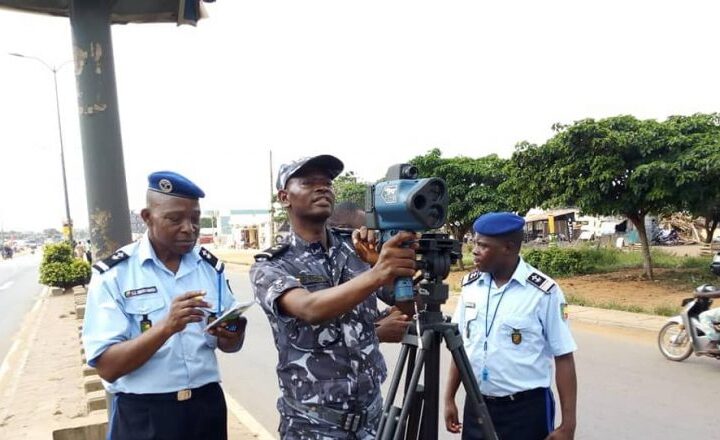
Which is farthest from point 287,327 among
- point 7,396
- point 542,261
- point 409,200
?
point 542,261

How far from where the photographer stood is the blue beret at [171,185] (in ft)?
6.98

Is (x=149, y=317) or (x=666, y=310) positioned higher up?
(x=149, y=317)

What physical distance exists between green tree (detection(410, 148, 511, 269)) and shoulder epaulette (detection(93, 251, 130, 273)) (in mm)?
14370

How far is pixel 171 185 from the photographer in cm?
213

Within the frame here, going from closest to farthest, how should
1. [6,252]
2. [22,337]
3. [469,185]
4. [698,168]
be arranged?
[698,168] → [22,337] → [469,185] → [6,252]

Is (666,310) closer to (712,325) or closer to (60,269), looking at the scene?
(712,325)

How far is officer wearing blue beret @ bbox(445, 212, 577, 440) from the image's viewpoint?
2.30 metres

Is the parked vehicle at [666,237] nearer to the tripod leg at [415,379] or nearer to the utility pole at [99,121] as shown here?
the utility pole at [99,121]

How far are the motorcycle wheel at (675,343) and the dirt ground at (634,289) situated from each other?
8.23ft

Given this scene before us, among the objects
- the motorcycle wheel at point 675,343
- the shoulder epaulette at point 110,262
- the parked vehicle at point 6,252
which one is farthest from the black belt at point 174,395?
the parked vehicle at point 6,252

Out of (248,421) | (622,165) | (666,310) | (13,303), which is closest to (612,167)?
(622,165)

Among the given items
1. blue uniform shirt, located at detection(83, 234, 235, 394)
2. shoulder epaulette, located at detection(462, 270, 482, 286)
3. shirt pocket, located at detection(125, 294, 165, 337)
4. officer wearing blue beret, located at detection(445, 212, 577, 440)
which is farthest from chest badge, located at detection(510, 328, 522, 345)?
shirt pocket, located at detection(125, 294, 165, 337)

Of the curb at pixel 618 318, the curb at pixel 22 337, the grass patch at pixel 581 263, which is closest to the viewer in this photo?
the curb at pixel 22 337

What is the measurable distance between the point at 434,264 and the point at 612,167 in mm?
10339
